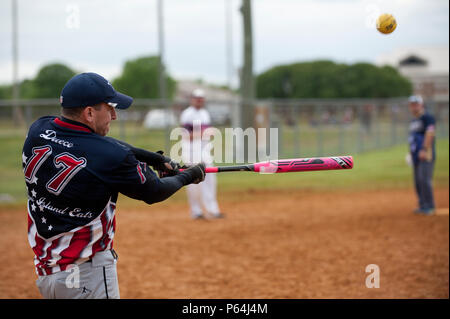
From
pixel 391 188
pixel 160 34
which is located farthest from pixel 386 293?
pixel 160 34

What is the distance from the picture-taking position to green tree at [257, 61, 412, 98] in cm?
4434

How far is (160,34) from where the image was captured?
639 inches

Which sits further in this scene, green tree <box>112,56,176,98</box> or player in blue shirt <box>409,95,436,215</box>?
green tree <box>112,56,176,98</box>

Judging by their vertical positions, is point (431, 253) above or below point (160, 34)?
below

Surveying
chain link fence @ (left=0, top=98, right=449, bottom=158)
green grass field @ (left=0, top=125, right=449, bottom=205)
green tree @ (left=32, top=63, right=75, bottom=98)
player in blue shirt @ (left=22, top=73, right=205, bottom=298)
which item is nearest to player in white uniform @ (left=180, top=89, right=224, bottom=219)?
green grass field @ (left=0, top=125, right=449, bottom=205)

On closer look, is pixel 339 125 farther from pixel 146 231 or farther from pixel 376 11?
pixel 376 11

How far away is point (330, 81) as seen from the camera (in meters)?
47.6

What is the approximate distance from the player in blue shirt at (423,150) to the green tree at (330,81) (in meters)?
35.7

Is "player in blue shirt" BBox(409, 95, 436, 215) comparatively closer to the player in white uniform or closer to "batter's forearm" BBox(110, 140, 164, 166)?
the player in white uniform

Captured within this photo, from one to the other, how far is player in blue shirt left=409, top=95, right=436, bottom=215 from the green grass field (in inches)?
156

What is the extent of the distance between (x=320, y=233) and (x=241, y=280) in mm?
2838

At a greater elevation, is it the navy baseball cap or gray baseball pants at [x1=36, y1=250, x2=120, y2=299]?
the navy baseball cap

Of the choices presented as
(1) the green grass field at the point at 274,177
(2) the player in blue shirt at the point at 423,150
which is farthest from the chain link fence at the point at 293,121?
(2) the player in blue shirt at the point at 423,150
